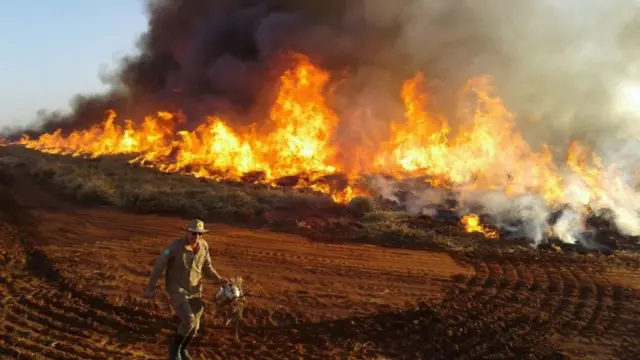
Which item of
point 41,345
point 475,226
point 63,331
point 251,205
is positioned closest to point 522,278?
point 475,226

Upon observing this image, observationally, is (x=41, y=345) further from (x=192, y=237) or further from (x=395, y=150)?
(x=395, y=150)

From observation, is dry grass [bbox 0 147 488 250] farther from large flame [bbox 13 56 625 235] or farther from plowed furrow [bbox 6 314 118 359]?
plowed furrow [bbox 6 314 118 359]

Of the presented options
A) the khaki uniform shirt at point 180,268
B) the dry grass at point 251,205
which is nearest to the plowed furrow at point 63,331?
the khaki uniform shirt at point 180,268

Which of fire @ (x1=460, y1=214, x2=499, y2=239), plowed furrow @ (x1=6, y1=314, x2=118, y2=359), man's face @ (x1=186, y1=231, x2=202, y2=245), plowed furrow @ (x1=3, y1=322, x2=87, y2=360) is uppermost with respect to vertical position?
fire @ (x1=460, y1=214, x2=499, y2=239)

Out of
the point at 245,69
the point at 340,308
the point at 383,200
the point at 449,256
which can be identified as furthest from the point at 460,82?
the point at 340,308

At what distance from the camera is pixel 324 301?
848 cm

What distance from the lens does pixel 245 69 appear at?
2811cm

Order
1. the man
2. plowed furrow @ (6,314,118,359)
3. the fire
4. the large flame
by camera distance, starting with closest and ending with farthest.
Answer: the man
plowed furrow @ (6,314,118,359)
the fire
the large flame

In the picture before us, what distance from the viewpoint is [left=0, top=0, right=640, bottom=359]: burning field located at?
747 centimetres

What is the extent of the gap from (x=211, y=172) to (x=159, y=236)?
11.1 m

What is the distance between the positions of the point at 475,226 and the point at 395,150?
8895mm

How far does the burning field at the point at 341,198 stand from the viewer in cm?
747

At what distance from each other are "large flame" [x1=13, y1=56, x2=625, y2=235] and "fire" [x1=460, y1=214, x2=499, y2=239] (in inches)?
105

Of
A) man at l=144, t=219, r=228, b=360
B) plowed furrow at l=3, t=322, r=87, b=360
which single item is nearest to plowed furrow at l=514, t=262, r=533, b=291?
man at l=144, t=219, r=228, b=360
